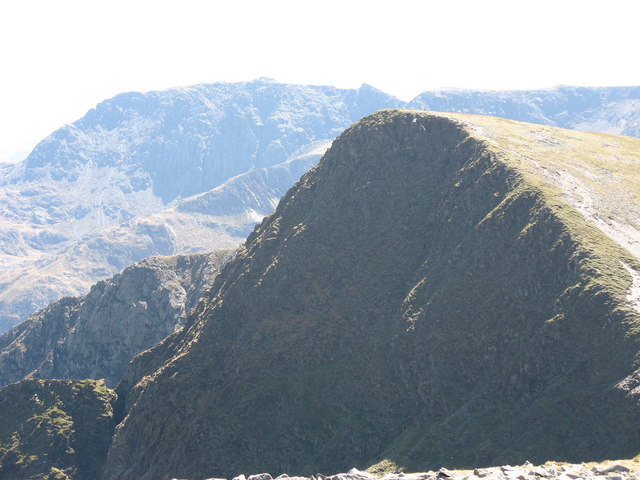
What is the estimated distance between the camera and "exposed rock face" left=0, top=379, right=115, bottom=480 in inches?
6777

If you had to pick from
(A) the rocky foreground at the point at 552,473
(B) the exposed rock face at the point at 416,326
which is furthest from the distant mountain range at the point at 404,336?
(A) the rocky foreground at the point at 552,473

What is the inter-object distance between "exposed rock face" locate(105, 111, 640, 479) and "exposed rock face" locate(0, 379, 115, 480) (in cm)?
1392

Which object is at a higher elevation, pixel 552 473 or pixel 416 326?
pixel 552 473

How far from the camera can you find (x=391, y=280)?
164 m

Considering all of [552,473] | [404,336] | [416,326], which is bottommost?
[404,336]

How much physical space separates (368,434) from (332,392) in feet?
51.7

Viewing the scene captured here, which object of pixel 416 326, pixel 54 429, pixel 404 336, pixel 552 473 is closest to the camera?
pixel 552 473

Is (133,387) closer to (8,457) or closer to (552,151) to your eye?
(8,457)

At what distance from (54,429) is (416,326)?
112018 mm

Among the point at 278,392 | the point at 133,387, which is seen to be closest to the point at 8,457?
the point at 133,387

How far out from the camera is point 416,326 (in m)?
146

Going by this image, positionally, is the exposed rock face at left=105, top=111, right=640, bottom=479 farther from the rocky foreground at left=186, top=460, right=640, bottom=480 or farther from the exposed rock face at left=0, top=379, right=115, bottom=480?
the rocky foreground at left=186, top=460, right=640, bottom=480

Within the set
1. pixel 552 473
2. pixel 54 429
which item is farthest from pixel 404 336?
pixel 54 429

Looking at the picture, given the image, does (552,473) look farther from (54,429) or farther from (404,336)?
(54,429)
